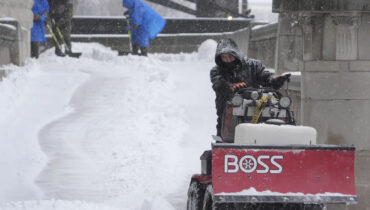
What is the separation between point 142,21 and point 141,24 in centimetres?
14

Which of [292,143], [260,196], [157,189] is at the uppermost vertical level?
[292,143]

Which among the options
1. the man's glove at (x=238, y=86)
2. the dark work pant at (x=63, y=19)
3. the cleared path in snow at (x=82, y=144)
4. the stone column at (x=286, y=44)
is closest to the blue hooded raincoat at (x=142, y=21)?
the dark work pant at (x=63, y=19)

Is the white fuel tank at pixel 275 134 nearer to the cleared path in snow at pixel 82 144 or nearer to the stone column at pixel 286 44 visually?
the cleared path in snow at pixel 82 144

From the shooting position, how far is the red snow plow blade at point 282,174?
19.8 ft

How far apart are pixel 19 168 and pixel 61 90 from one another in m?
5.93

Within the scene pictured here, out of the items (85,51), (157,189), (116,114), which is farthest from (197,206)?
(85,51)

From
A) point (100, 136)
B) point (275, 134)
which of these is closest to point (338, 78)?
point (275, 134)

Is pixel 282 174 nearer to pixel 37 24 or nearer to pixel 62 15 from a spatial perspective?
pixel 37 24

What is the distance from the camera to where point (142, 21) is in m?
25.2

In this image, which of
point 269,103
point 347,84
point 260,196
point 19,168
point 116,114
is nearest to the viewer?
point 260,196

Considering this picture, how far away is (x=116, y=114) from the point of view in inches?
536

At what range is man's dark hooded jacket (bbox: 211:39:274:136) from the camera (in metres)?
7.15

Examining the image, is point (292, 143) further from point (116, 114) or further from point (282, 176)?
point (116, 114)

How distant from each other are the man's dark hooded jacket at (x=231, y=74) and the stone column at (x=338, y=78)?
145 cm
